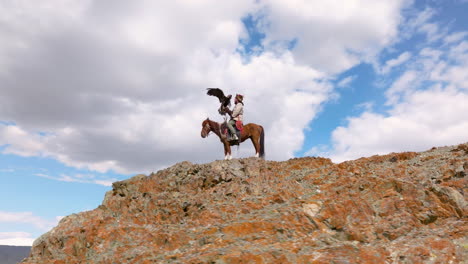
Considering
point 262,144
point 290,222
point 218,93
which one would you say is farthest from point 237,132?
point 290,222

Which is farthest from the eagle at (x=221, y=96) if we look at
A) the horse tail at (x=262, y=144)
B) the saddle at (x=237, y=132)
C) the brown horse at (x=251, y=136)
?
the horse tail at (x=262, y=144)

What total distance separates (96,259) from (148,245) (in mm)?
1722

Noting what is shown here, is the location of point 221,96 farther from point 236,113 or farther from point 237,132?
point 237,132

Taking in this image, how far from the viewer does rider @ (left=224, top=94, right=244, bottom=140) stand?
67.4 ft

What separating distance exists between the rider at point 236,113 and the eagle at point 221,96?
1.43ft

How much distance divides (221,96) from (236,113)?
1.64 metres

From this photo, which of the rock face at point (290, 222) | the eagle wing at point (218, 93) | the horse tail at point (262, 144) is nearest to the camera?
the rock face at point (290, 222)

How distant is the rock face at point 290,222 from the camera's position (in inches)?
299

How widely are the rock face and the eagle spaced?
26.6 ft

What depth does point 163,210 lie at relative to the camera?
12.4 m

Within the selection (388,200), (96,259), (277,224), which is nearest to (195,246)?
(277,224)

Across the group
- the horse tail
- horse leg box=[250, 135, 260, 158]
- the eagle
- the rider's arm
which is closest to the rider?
the rider's arm

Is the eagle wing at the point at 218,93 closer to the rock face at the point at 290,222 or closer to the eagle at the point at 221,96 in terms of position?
the eagle at the point at 221,96

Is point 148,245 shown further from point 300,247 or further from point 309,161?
point 309,161
